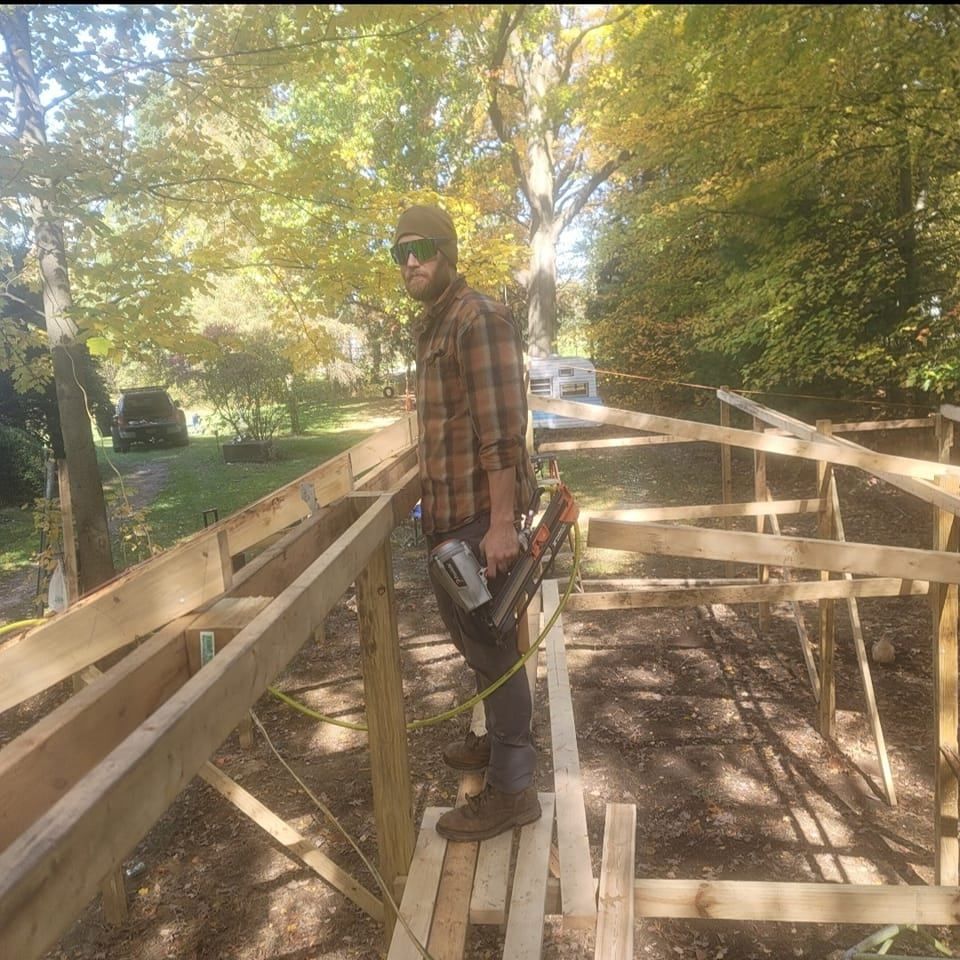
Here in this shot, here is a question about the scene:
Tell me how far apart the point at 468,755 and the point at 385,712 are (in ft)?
3.13

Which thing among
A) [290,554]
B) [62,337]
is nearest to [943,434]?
[290,554]

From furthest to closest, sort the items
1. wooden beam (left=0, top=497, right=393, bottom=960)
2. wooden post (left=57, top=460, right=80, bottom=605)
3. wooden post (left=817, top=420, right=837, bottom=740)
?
wooden post (left=817, top=420, right=837, bottom=740), wooden post (left=57, top=460, right=80, bottom=605), wooden beam (left=0, top=497, right=393, bottom=960)

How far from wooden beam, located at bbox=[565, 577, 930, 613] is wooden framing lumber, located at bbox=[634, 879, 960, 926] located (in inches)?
68.9

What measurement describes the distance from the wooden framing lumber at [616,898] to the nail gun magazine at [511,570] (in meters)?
0.79

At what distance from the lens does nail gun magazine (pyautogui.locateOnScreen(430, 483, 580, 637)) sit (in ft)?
6.97

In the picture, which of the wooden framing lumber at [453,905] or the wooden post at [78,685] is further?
the wooden post at [78,685]

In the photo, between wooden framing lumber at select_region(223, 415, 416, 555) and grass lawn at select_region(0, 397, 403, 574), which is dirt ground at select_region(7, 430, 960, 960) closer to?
grass lawn at select_region(0, 397, 403, 574)

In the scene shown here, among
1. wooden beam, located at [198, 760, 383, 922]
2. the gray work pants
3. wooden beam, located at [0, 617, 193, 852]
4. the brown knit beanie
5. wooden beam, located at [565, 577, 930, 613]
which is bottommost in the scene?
wooden beam, located at [198, 760, 383, 922]

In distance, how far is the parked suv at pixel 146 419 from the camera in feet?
13.0

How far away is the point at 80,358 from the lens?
3.06 meters

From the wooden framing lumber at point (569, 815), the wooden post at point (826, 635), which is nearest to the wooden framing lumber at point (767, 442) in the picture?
the wooden post at point (826, 635)

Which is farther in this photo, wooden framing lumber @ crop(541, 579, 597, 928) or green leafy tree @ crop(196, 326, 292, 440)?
green leafy tree @ crop(196, 326, 292, 440)

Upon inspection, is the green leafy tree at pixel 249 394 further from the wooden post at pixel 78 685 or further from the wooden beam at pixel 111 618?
the wooden beam at pixel 111 618

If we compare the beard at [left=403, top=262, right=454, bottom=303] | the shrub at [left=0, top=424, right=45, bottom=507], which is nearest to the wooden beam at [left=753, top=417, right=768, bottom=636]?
the beard at [left=403, top=262, right=454, bottom=303]
